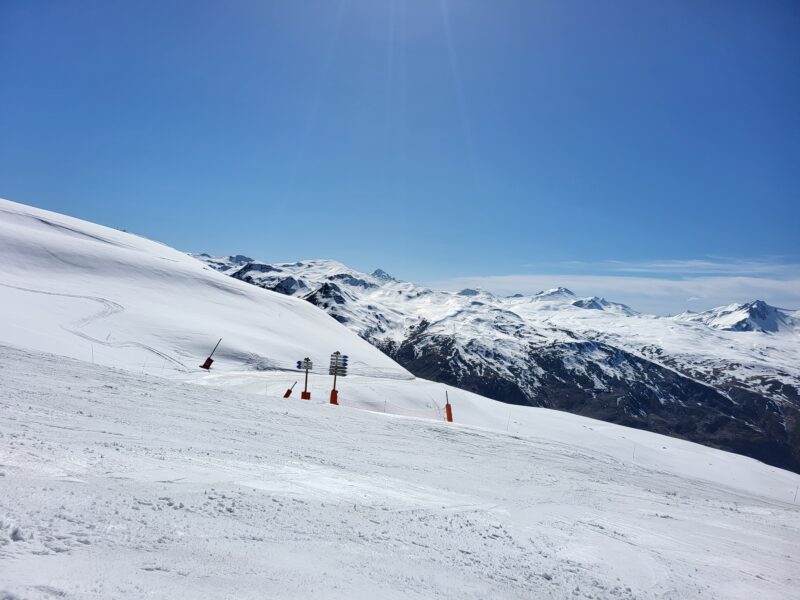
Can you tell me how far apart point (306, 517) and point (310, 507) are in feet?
1.60

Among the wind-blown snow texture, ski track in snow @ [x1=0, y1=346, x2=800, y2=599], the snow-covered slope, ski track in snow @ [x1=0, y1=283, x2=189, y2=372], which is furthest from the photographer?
ski track in snow @ [x1=0, y1=283, x2=189, y2=372]

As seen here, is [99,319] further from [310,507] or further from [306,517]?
[306,517]

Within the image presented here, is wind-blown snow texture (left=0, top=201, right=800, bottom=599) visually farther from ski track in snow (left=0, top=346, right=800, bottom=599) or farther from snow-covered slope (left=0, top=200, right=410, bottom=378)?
snow-covered slope (left=0, top=200, right=410, bottom=378)

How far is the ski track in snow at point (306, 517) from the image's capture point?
5.48 m

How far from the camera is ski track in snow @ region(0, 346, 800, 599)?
548 centimetres

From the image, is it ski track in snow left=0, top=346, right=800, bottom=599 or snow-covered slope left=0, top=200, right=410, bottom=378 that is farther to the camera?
snow-covered slope left=0, top=200, right=410, bottom=378

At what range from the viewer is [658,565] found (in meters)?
8.66

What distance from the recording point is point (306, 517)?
25.2 ft

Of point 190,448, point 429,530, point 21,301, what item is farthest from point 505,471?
point 21,301

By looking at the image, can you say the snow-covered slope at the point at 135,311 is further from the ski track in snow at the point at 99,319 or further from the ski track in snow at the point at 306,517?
the ski track in snow at the point at 306,517

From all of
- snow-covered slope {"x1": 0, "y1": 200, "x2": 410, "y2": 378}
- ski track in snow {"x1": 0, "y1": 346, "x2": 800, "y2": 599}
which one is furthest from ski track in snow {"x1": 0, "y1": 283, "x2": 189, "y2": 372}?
ski track in snow {"x1": 0, "y1": 346, "x2": 800, "y2": 599}

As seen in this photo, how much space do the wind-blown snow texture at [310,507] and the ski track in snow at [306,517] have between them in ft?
0.13

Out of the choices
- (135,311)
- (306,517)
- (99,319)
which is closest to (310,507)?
(306,517)

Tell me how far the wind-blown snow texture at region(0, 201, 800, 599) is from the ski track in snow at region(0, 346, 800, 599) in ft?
0.13
